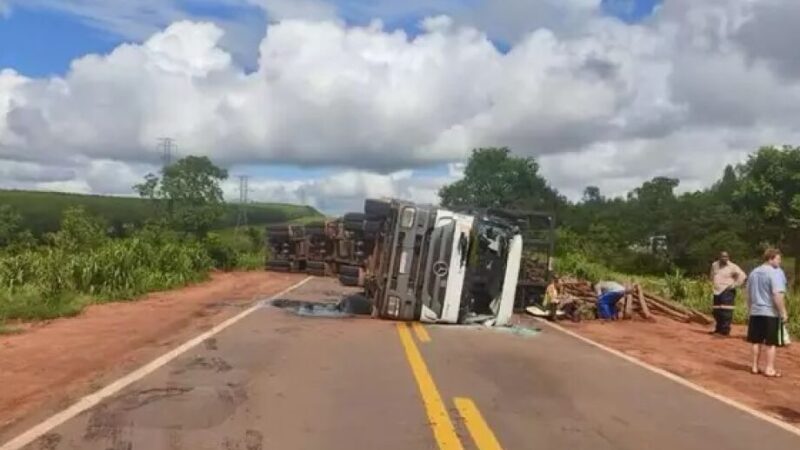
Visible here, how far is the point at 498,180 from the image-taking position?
101 meters

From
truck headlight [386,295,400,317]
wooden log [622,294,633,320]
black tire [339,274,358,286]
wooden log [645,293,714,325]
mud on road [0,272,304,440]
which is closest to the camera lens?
mud on road [0,272,304,440]

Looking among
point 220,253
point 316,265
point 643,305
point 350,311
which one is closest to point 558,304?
point 643,305

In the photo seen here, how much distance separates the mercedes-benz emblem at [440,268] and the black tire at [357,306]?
8.97ft

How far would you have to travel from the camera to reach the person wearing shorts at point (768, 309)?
1261cm

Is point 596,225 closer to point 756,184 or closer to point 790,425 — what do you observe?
point 756,184

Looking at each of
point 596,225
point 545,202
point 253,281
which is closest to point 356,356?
point 253,281

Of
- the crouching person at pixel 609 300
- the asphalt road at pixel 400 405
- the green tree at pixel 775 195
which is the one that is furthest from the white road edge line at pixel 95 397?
the green tree at pixel 775 195

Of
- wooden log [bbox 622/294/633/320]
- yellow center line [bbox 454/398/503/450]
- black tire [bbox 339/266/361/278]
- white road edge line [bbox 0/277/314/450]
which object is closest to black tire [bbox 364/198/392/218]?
black tire [bbox 339/266/361/278]

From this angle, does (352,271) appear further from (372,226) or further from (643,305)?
(643,305)

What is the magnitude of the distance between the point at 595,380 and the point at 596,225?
66.0 metres

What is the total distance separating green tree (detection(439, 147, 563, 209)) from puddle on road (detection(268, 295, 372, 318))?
77215 mm

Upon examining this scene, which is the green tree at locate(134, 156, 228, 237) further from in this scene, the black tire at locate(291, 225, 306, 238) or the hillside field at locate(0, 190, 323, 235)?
the hillside field at locate(0, 190, 323, 235)

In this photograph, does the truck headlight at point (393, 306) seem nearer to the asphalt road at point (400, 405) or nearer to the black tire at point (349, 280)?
the black tire at point (349, 280)

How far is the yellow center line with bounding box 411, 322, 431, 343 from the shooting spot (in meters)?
14.9
